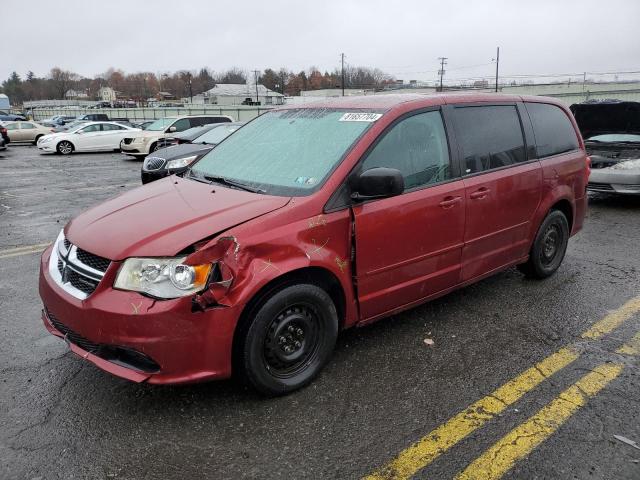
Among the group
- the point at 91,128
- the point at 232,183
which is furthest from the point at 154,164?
the point at 91,128

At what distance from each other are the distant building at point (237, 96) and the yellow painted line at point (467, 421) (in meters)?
85.4

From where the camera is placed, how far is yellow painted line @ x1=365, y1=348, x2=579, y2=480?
2.43m

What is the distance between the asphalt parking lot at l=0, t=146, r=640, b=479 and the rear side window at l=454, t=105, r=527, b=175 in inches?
49.7

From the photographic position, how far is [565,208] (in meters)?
4.95

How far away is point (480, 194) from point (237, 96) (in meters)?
98.9

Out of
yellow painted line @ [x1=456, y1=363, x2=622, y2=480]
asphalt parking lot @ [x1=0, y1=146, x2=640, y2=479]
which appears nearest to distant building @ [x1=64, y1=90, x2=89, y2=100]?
asphalt parking lot @ [x1=0, y1=146, x2=640, y2=479]

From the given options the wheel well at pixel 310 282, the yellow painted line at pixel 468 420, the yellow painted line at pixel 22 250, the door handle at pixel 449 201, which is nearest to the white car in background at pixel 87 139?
the yellow painted line at pixel 22 250

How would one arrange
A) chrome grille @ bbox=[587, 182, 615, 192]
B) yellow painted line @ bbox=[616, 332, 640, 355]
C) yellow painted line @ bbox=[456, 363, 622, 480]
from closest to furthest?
yellow painted line @ bbox=[456, 363, 622, 480], yellow painted line @ bbox=[616, 332, 640, 355], chrome grille @ bbox=[587, 182, 615, 192]

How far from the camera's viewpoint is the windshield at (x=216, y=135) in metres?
11.4

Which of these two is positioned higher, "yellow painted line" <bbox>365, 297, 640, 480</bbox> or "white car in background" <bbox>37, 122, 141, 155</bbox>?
"white car in background" <bbox>37, 122, 141, 155</bbox>

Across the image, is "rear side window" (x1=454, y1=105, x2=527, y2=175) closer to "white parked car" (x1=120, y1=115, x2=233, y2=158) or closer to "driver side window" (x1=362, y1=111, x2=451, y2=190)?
Answer: "driver side window" (x1=362, y1=111, x2=451, y2=190)

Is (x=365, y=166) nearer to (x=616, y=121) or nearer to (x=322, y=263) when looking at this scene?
(x=322, y=263)

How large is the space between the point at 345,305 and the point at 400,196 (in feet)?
2.69

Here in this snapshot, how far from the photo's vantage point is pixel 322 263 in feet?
9.66
